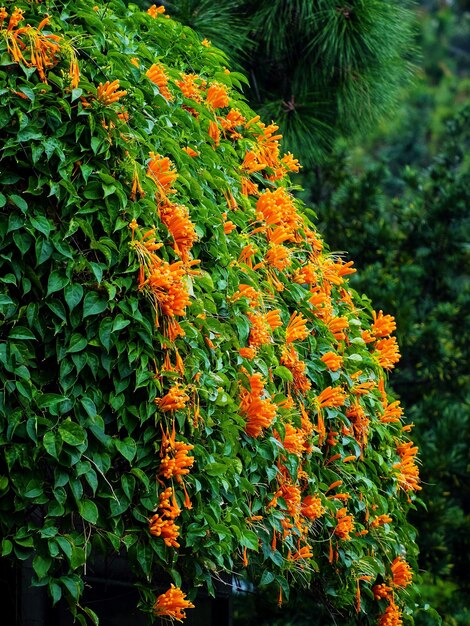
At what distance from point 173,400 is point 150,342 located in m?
0.19

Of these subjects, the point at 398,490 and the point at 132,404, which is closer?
the point at 132,404

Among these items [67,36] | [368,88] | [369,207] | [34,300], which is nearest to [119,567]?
[34,300]

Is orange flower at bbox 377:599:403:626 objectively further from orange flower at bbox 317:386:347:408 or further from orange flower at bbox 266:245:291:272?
orange flower at bbox 266:245:291:272

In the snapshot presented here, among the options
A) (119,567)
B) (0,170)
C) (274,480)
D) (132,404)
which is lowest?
(119,567)

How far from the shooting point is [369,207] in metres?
9.61

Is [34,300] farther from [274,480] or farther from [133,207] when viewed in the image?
[274,480]

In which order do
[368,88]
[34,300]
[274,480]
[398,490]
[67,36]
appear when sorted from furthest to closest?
[368,88], [398,490], [274,480], [67,36], [34,300]

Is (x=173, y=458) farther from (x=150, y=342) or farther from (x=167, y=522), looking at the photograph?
(x=150, y=342)

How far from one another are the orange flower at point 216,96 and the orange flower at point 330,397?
1.19 metres

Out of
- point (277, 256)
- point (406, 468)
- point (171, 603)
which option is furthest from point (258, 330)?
point (406, 468)

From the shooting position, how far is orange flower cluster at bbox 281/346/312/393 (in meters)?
4.35

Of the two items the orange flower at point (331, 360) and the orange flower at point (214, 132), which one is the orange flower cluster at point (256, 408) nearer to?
the orange flower at point (331, 360)

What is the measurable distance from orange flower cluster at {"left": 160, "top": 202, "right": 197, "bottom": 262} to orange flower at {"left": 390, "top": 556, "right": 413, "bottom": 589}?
6.16ft

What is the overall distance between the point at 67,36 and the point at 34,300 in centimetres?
92
